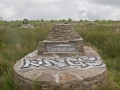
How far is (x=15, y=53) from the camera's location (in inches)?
349

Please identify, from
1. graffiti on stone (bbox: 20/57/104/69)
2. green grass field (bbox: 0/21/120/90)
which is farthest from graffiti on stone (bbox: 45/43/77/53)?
green grass field (bbox: 0/21/120/90)

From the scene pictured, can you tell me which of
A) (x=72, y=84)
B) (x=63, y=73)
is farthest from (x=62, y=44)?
(x=72, y=84)

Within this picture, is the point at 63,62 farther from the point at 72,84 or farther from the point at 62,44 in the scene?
the point at 72,84

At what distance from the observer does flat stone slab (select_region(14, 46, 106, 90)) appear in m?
4.86

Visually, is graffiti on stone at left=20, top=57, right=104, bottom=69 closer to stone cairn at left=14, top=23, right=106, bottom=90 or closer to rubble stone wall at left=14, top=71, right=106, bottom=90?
stone cairn at left=14, top=23, right=106, bottom=90

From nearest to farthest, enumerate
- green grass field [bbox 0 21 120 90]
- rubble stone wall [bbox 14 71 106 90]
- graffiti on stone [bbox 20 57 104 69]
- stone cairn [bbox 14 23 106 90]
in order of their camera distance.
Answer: rubble stone wall [bbox 14 71 106 90] → stone cairn [bbox 14 23 106 90] → graffiti on stone [bbox 20 57 104 69] → green grass field [bbox 0 21 120 90]

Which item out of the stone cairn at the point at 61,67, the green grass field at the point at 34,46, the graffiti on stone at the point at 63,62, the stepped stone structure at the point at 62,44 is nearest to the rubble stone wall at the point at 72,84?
the stone cairn at the point at 61,67

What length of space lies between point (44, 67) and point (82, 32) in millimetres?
6870

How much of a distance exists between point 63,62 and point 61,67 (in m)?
0.59

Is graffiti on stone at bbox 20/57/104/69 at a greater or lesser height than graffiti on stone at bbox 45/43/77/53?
lesser

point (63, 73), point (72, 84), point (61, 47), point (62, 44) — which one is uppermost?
point (62, 44)

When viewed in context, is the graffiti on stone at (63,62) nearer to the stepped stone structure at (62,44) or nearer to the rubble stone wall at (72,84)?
the rubble stone wall at (72,84)

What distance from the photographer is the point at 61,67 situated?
5.86 meters

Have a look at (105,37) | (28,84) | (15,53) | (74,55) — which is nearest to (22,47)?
(15,53)
